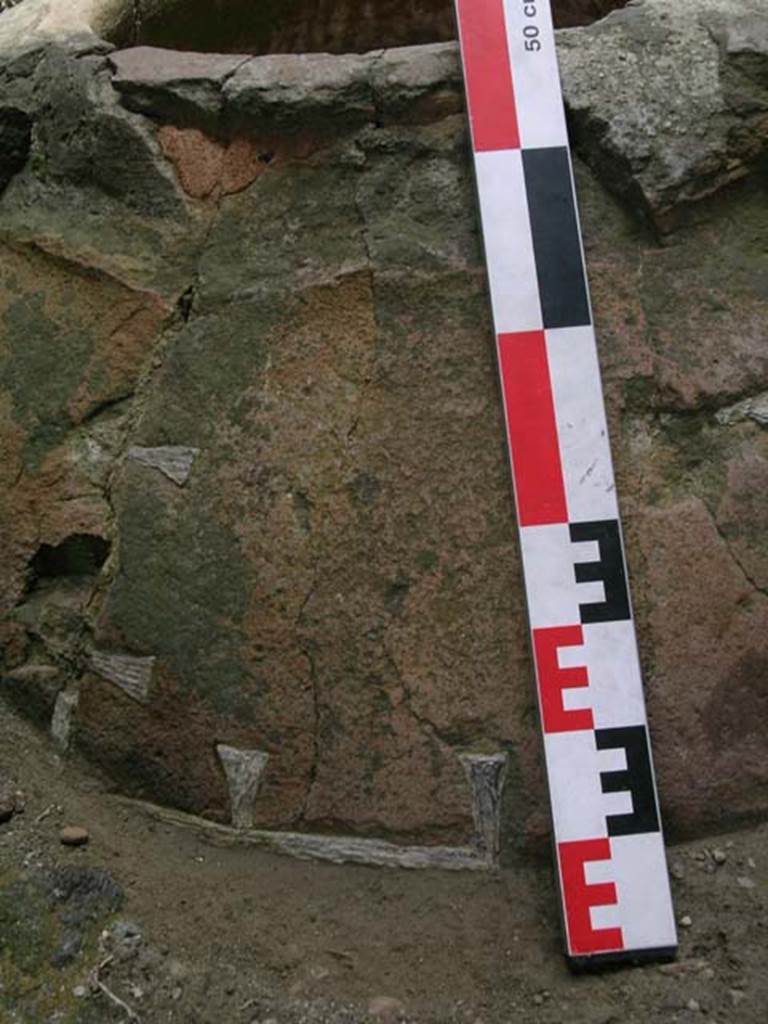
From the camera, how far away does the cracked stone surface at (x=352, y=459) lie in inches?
53.2

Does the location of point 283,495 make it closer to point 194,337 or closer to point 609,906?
point 194,337

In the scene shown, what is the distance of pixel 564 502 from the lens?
4.47ft

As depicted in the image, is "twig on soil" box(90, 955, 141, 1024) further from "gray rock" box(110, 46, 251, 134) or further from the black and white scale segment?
"gray rock" box(110, 46, 251, 134)

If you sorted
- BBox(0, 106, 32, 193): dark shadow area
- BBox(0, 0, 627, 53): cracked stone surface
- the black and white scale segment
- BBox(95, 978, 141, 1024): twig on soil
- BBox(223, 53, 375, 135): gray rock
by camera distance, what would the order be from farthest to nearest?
BBox(0, 0, 627, 53): cracked stone surface → BBox(0, 106, 32, 193): dark shadow area → BBox(223, 53, 375, 135): gray rock → the black and white scale segment → BBox(95, 978, 141, 1024): twig on soil

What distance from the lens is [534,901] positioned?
4.32ft

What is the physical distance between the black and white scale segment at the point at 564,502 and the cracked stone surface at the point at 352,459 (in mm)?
28

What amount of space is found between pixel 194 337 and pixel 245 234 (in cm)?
14

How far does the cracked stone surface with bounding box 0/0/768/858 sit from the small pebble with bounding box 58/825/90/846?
79 millimetres

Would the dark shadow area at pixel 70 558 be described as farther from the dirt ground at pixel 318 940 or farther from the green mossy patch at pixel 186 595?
the dirt ground at pixel 318 940

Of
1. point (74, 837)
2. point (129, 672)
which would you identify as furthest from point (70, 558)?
point (74, 837)

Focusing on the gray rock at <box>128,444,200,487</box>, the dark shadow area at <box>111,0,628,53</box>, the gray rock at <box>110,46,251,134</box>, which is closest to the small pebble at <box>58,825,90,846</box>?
the gray rock at <box>128,444,200,487</box>

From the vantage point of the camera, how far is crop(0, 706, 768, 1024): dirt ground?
3.96 ft

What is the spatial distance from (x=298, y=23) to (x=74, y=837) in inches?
60.6

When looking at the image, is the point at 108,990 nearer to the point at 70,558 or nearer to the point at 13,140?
the point at 70,558
